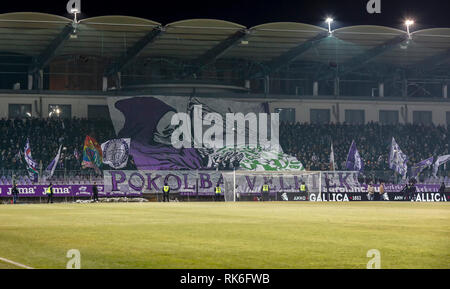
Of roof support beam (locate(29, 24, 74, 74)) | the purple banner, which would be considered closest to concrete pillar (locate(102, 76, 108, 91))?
roof support beam (locate(29, 24, 74, 74))

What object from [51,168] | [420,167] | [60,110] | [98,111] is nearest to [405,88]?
[420,167]

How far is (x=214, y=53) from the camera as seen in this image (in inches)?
3017

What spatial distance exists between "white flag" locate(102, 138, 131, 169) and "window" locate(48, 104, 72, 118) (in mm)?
10474

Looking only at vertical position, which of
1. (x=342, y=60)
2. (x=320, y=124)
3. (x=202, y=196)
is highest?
(x=342, y=60)

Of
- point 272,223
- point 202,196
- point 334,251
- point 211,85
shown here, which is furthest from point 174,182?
point 334,251

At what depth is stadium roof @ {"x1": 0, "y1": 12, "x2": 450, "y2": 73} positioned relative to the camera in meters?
65.9

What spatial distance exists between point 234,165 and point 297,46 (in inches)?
614

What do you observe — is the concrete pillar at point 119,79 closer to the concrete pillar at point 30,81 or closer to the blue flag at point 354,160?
the concrete pillar at point 30,81

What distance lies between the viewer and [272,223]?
29406 mm

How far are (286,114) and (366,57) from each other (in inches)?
419

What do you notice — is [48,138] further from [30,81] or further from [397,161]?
[397,161]

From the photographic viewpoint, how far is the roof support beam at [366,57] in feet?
243

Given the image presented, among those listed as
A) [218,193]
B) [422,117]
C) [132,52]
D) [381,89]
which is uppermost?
[132,52]

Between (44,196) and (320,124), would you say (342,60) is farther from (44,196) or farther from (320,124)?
(44,196)
